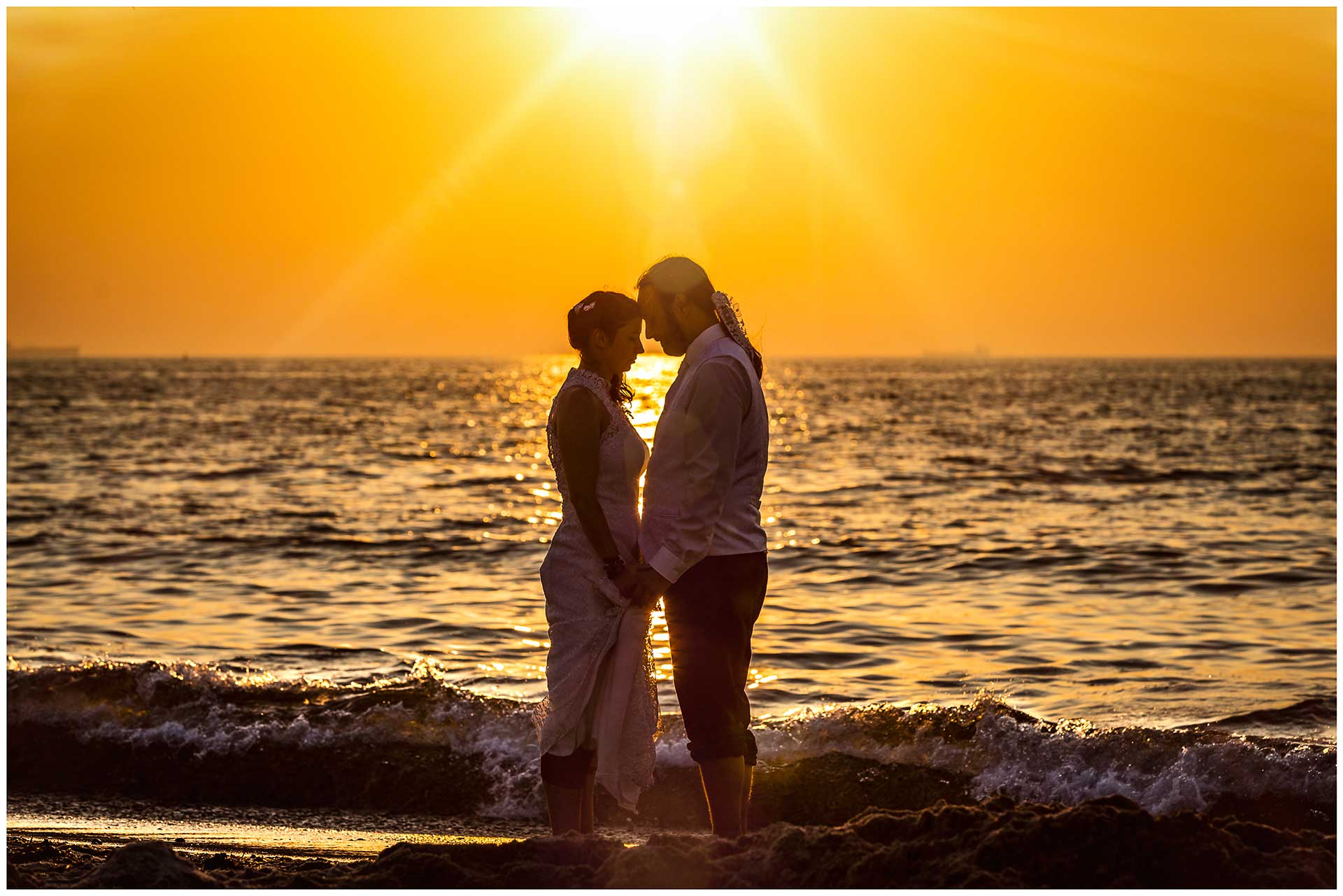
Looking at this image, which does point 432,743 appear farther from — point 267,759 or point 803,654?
point 803,654

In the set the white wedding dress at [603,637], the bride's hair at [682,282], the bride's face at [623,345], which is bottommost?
the white wedding dress at [603,637]

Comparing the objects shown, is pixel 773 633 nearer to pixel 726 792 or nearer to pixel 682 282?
pixel 726 792

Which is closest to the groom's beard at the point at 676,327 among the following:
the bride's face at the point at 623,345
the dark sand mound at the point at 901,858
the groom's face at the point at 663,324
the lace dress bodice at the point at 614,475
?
→ the groom's face at the point at 663,324

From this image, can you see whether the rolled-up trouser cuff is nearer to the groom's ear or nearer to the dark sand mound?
the dark sand mound

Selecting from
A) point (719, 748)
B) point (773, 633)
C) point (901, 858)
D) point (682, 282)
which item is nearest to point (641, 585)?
point (719, 748)

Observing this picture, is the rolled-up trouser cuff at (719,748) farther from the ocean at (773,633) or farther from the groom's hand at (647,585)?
the ocean at (773,633)

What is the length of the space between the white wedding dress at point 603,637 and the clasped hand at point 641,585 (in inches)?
1.7

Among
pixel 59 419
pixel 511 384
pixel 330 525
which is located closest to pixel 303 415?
pixel 59 419

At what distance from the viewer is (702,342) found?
4.22 metres

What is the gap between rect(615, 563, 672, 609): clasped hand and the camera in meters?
4.20

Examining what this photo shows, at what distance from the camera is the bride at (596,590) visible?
4.27 meters

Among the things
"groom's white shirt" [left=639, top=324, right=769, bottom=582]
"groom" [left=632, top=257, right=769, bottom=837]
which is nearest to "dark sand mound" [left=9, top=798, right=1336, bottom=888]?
"groom" [left=632, top=257, right=769, bottom=837]

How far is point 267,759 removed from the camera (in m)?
7.15

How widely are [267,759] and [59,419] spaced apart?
4047 cm
